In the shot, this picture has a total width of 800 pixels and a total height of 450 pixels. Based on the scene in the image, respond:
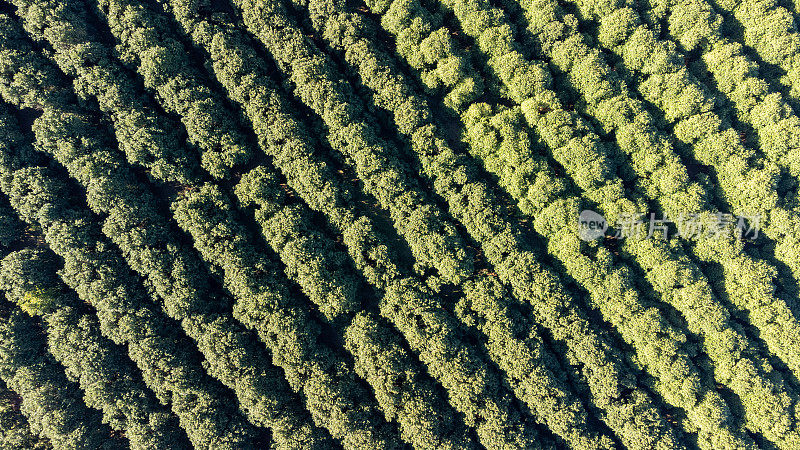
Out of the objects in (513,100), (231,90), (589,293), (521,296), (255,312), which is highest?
(231,90)

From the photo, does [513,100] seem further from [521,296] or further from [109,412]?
[109,412]

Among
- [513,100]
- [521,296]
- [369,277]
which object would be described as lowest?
[521,296]

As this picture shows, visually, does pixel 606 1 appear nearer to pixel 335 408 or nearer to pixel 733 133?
pixel 733 133

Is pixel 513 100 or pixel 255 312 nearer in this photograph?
pixel 255 312

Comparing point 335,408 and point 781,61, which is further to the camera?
point 781,61

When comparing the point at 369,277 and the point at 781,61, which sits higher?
the point at 369,277

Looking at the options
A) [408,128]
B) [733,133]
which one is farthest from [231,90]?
[733,133]

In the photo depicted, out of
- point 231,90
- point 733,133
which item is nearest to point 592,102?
point 733,133

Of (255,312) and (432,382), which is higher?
(255,312)

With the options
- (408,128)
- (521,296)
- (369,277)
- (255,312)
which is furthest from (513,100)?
(255,312)
